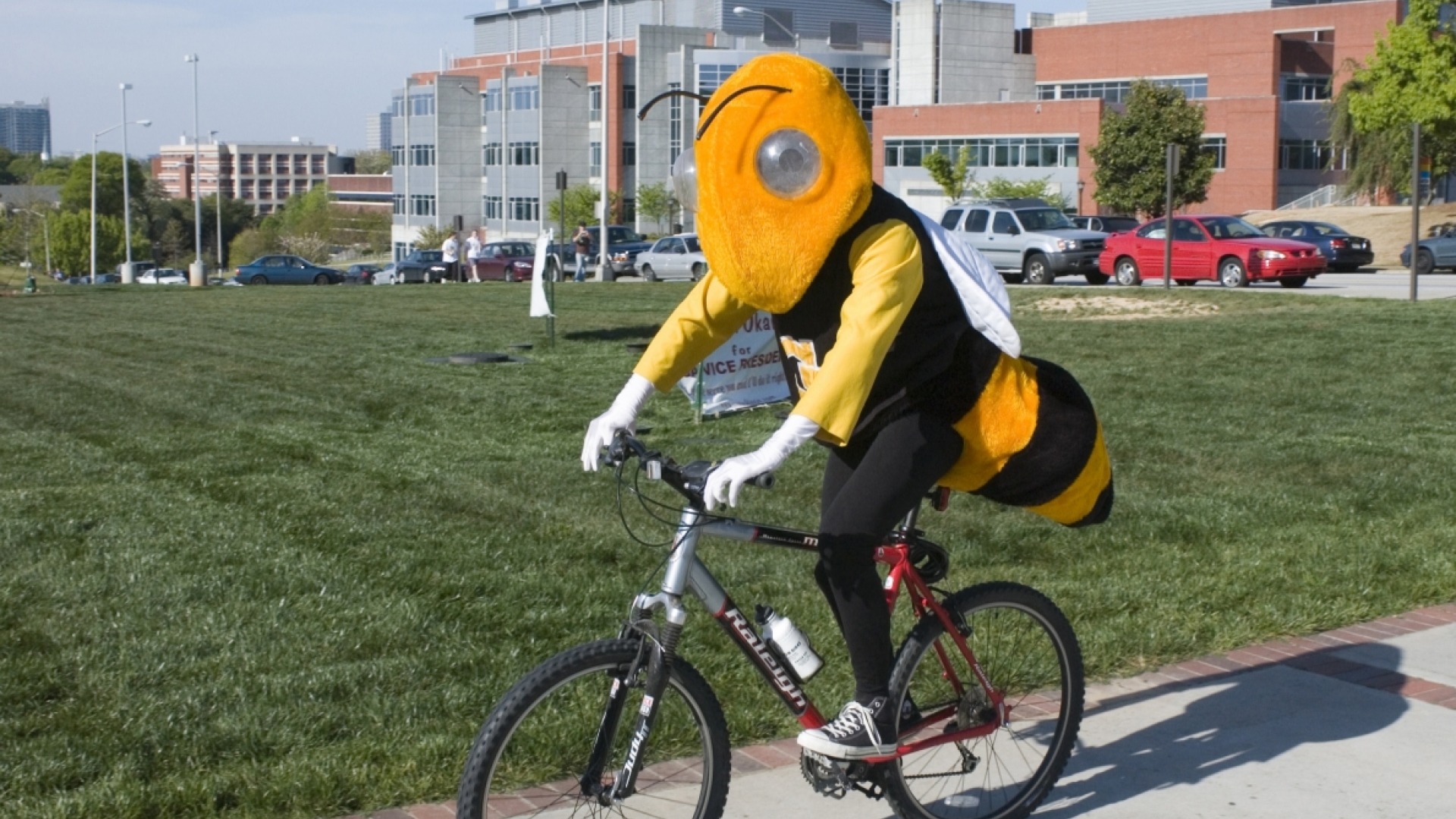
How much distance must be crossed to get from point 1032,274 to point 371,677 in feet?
88.4

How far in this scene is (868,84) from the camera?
93.2m

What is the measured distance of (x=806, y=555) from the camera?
272 inches

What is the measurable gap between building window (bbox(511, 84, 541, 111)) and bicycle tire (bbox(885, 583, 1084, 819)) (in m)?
93.3

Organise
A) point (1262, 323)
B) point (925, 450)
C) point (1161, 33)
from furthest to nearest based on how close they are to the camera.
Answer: point (1161, 33) < point (1262, 323) < point (925, 450)

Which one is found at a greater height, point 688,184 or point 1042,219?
point 1042,219

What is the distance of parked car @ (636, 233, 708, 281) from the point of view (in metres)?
42.3

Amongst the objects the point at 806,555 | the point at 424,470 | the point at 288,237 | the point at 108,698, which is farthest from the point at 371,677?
the point at 288,237

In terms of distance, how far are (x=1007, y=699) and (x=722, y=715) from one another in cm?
111

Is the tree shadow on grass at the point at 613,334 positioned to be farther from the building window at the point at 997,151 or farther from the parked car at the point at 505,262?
the building window at the point at 997,151

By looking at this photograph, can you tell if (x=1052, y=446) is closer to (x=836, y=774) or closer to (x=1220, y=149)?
(x=836, y=774)

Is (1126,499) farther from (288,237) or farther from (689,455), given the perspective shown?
(288,237)

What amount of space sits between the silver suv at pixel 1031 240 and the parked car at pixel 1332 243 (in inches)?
177

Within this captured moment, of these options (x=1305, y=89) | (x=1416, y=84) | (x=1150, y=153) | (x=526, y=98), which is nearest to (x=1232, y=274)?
(x=1416, y=84)

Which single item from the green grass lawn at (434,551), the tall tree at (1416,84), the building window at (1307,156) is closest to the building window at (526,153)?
the building window at (1307,156)
